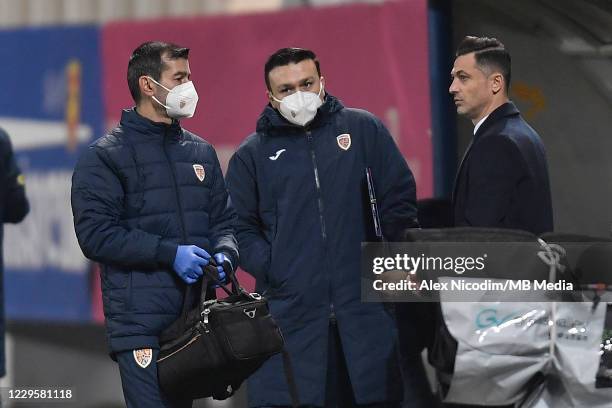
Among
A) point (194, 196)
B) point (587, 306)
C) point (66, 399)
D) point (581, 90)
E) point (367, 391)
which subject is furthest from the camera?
point (66, 399)

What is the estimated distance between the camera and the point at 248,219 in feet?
16.7

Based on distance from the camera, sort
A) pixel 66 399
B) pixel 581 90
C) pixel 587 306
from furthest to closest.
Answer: pixel 66 399, pixel 581 90, pixel 587 306

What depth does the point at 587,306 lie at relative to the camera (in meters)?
4.26

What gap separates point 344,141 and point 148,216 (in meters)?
0.88

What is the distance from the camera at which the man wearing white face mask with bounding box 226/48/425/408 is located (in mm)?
4961

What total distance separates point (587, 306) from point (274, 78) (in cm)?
148

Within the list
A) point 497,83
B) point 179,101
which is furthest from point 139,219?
point 497,83

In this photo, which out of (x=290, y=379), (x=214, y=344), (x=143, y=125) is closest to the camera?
(x=214, y=344)

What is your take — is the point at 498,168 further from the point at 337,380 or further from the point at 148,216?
the point at 148,216

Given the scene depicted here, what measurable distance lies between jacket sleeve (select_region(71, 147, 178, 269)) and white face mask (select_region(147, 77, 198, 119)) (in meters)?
0.27

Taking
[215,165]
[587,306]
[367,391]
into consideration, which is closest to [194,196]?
[215,165]

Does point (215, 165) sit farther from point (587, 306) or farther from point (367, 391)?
point (587, 306)

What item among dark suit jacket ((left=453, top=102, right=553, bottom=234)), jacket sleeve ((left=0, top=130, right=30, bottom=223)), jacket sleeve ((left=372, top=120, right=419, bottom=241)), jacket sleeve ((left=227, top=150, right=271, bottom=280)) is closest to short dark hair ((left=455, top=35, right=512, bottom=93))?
dark suit jacket ((left=453, top=102, right=553, bottom=234))

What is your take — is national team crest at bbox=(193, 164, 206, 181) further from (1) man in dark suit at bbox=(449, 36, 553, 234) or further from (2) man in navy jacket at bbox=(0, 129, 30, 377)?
(2) man in navy jacket at bbox=(0, 129, 30, 377)
